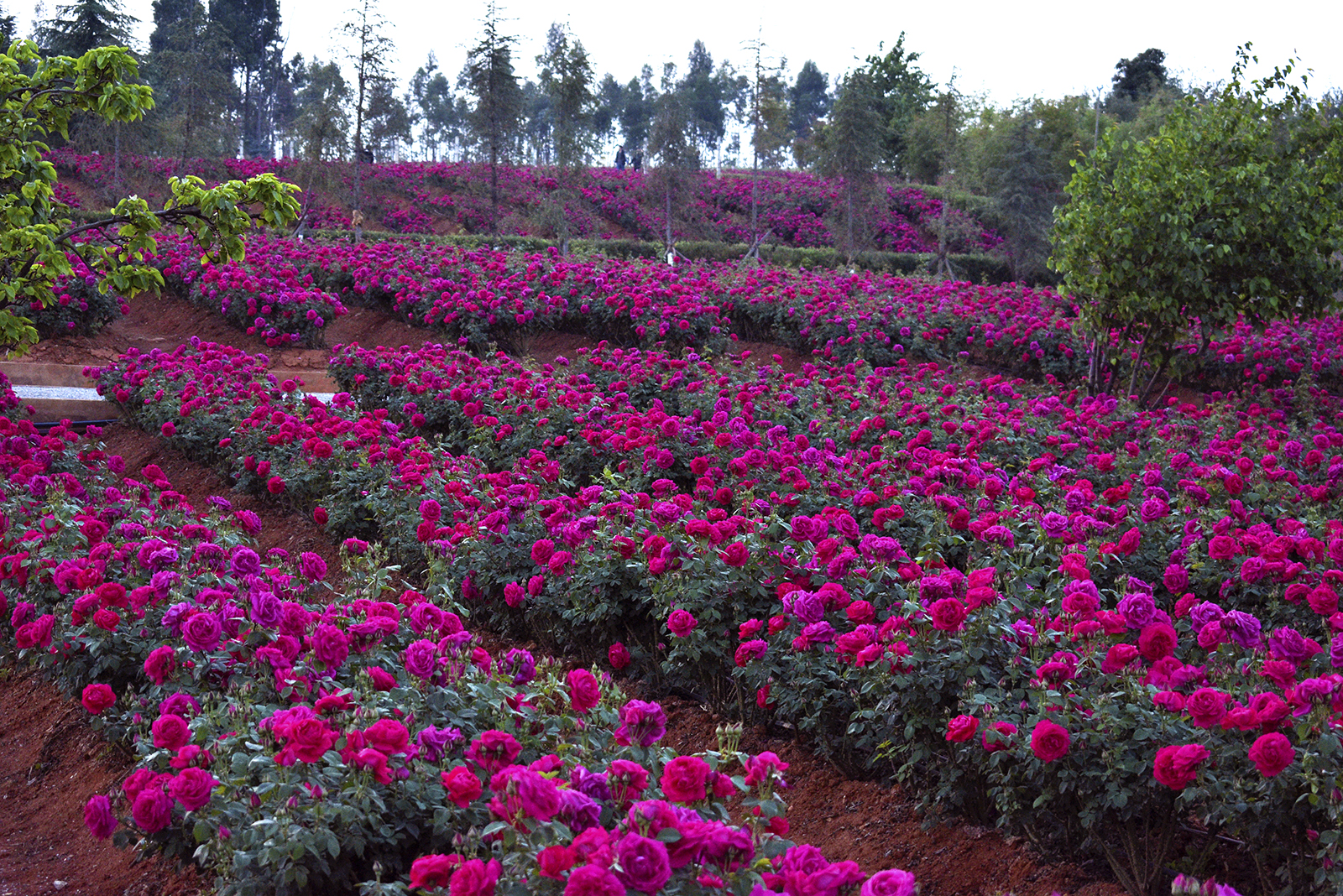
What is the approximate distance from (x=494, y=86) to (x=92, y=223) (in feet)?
64.7

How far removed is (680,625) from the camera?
353 cm

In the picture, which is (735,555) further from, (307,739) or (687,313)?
(687,313)

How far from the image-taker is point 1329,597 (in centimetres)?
316

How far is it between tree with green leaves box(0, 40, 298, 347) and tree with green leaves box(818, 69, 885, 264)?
716 inches

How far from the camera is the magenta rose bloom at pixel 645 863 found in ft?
5.57

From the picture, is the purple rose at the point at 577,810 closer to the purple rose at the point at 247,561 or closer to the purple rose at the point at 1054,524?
the purple rose at the point at 247,561

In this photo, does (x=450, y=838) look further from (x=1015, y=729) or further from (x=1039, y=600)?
(x=1039, y=600)

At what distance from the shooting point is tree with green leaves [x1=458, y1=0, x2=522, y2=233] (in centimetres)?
2408

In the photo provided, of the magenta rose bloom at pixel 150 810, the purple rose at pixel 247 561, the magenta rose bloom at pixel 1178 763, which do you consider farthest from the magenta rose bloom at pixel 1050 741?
the purple rose at pixel 247 561

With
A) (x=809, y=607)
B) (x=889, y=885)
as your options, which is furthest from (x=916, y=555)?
(x=889, y=885)

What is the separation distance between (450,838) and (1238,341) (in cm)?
1106

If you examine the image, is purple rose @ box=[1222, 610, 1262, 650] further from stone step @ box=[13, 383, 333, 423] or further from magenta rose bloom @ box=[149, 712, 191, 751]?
stone step @ box=[13, 383, 333, 423]

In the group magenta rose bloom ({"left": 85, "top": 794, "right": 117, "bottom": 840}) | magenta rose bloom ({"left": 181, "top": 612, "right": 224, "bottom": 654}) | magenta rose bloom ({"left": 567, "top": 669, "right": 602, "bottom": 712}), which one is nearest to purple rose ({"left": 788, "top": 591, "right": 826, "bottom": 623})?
magenta rose bloom ({"left": 567, "top": 669, "right": 602, "bottom": 712})

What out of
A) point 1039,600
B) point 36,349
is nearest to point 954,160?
point 36,349
